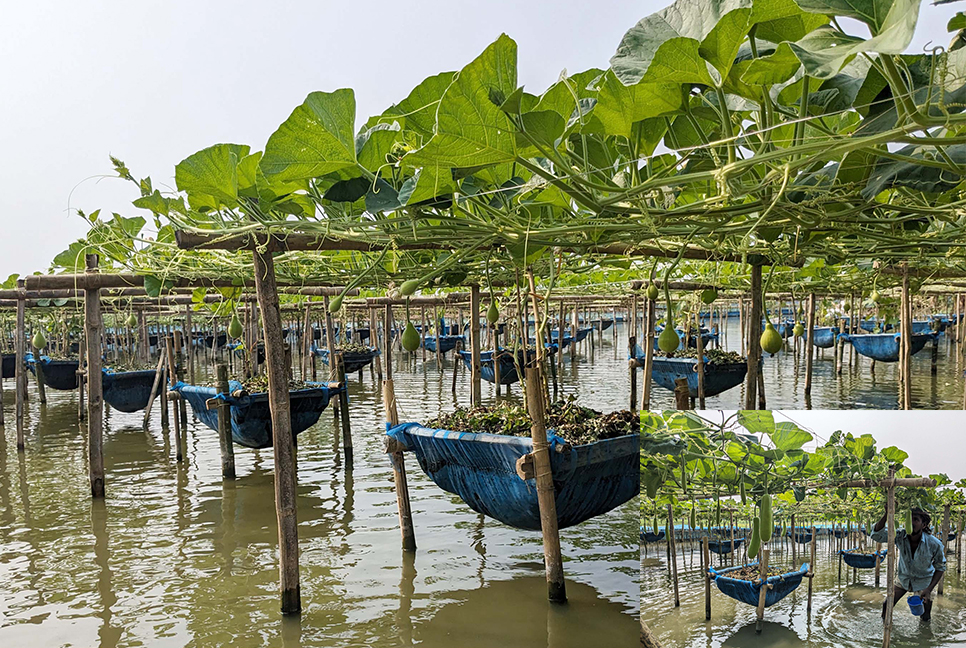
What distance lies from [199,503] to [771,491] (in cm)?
513

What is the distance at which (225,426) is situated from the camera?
6.30 metres

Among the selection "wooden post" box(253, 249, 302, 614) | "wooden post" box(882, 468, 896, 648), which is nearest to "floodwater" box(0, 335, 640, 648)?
"wooden post" box(253, 249, 302, 614)

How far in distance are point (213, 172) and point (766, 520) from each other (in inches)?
76.8

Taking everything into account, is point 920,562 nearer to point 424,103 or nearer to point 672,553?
point 672,553

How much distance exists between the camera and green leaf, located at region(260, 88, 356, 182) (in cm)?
173

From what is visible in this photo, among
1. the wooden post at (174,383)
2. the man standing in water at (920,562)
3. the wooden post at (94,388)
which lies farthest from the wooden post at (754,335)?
the wooden post at (174,383)

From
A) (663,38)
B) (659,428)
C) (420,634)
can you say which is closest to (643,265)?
(420,634)

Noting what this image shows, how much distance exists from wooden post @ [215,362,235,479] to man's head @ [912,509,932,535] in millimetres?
5270

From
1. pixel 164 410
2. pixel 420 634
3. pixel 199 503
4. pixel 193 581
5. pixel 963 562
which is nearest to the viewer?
pixel 963 562

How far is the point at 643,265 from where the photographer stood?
7926mm

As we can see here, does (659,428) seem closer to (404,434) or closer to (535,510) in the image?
(535,510)

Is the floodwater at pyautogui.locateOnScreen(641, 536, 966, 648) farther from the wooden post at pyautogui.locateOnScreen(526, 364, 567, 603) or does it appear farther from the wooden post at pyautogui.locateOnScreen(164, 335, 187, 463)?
the wooden post at pyautogui.locateOnScreen(164, 335, 187, 463)

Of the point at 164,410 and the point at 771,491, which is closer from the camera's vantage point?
the point at 771,491

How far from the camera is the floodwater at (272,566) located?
3621 mm
